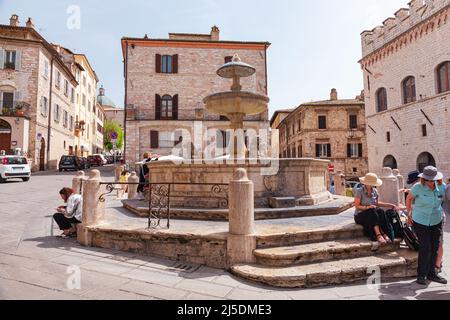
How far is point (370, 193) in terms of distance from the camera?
17.3 feet

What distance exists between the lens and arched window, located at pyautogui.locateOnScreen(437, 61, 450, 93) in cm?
1777

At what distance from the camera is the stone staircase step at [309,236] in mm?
4484

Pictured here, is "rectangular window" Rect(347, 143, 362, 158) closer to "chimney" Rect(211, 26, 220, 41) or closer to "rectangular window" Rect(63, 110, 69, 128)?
"chimney" Rect(211, 26, 220, 41)

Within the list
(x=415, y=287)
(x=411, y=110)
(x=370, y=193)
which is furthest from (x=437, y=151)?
(x=415, y=287)

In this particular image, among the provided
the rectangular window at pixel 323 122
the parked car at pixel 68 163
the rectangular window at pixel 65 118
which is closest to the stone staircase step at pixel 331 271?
the parked car at pixel 68 163

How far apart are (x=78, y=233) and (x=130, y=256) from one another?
1386mm

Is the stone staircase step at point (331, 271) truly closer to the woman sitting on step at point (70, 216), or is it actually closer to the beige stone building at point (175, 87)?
the woman sitting on step at point (70, 216)

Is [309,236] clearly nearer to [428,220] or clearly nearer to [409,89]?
[428,220]

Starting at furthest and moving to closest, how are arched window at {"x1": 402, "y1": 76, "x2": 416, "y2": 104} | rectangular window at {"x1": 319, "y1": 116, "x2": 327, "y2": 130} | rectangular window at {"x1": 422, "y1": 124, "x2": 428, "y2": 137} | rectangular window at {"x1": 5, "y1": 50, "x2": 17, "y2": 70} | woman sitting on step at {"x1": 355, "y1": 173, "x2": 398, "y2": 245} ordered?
1. rectangular window at {"x1": 319, "y1": 116, "x2": 327, "y2": 130}
2. rectangular window at {"x1": 5, "y1": 50, "x2": 17, "y2": 70}
3. arched window at {"x1": 402, "y1": 76, "x2": 416, "y2": 104}
4. rectangular window at {"x1": 422, "y1": 124, "x2": 428, "y2": 137}
5. woman sitting on step at {"x1": 355, "y1": 173, "x2": 398, "y2": 245}

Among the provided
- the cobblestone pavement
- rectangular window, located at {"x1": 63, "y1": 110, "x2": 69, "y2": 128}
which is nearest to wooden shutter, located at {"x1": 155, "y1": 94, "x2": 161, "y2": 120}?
rectangular window, located at {"x1": 63, "y1": 110, "x2": 69, "y2": 128}

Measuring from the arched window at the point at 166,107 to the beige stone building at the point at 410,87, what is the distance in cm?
1798

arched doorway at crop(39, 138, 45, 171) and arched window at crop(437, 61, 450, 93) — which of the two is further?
arched doorway at crop(39, 138, 45, 171)

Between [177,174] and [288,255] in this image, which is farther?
[177,174]
